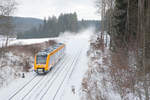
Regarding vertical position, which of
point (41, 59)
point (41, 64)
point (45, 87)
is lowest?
point (45, 87)

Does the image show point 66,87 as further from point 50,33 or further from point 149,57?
point 50,33

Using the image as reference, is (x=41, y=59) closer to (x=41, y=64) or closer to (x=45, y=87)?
(x=41, y=64)

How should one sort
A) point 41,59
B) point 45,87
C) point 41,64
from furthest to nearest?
point 41,59
point 41,64
point 45,87

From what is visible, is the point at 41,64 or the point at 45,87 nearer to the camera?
the point at 45,87

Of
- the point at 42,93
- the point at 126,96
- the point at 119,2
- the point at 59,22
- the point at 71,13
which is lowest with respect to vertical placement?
the point at 42,93

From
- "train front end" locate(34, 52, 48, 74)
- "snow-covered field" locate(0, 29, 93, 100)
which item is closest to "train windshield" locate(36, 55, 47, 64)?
"train front end" locate(34, 52, 48, 74)

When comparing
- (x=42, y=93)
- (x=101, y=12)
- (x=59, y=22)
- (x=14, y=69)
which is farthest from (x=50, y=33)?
(x=42, y=93)

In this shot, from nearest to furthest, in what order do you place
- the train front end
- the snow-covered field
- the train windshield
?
the snow-covered field → the train front end → the train windshield

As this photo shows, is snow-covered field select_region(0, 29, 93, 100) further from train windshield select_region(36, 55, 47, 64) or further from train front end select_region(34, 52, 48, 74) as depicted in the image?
train windshield select_region(36, 55, 47, 64)

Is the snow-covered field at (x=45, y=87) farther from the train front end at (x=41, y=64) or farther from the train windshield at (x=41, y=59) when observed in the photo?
the train windshield at (x=41, y=59)

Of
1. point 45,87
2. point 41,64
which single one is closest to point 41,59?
point 41,64

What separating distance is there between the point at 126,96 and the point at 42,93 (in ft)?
22.1

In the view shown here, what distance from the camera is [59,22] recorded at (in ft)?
293

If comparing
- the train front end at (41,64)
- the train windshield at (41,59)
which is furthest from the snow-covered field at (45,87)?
the train windshield at (41,59)
